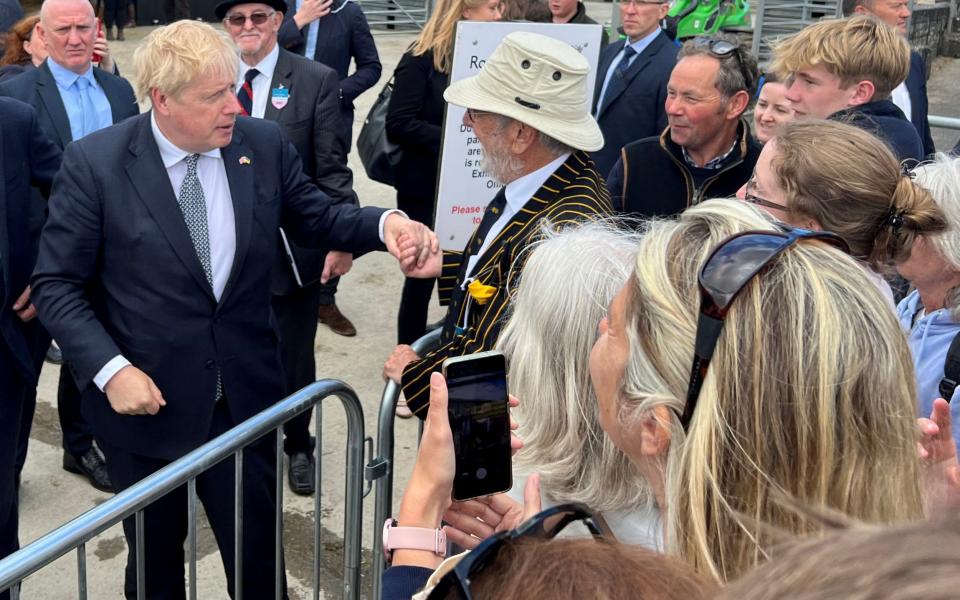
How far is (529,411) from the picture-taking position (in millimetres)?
2086

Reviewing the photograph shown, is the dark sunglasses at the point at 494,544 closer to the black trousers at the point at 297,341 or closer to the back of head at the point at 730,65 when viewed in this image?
the back of head at the point at 730,65

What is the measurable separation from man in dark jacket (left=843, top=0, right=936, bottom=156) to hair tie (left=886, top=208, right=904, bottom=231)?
2397 mm

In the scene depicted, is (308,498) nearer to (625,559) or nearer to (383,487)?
(383,487)

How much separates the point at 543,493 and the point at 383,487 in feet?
3.90

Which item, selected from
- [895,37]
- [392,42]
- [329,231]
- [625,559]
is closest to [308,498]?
[329,231]

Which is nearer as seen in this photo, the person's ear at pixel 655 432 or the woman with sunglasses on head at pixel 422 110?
the person's ear at pixel 655 432

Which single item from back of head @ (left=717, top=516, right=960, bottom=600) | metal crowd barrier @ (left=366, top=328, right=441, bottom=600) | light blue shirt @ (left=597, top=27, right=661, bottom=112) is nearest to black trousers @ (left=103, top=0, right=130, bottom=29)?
light blue shirt @ (left=597, top=27, right=661, bottom=112)

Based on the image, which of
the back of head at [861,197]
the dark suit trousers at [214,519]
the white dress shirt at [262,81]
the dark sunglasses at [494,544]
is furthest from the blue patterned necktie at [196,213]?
the dark sunglasses at [494,544]

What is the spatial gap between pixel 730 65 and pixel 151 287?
2.29 m

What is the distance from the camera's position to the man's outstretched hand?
3.31m

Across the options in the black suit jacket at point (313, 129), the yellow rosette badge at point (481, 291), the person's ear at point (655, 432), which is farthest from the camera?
the black suit jacket at point (313, 129)

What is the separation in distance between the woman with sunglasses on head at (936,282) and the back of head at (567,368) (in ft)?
2.90

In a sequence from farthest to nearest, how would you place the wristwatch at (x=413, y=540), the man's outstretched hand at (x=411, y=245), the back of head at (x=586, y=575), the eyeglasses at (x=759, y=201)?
1. the man's outstretched hand at (x=411, y=245)
2. the eyeglasses at (x=759, y=201)
3. the wristwatch at (x=413, y=540)
4. the back of head at (x=586, y=575)

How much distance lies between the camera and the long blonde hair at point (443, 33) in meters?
4.93
